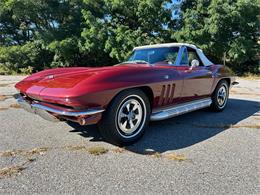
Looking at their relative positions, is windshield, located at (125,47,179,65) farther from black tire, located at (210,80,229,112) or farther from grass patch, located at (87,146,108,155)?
grass patch, located at (87,146,108,155)

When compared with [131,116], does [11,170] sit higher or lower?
lower

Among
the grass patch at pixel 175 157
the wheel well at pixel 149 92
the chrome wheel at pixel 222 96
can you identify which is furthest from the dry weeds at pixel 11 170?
the chrome wheel at pixel 222 96

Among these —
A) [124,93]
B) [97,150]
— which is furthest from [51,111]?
[124,93]

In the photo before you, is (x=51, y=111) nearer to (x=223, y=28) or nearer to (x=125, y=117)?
(x=125, y=117)

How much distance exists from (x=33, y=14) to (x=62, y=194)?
16.3 m

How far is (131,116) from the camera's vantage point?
11.0 feet

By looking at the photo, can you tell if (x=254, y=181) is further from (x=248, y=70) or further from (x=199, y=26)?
(x=248, y=70)

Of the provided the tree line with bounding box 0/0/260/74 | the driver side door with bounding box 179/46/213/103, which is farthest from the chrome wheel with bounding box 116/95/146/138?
the tree line with bounding box 0/0/260/74

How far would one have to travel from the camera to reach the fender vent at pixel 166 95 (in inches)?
144

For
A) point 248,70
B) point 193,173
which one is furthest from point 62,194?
point 248,70

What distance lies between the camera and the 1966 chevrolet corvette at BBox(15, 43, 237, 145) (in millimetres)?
2836

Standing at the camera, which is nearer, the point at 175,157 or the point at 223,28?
the point at 175,157

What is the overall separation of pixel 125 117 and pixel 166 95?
0.78 m

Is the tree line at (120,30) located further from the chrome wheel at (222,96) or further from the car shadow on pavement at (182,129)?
the car shadow on pavement at (182,129)
